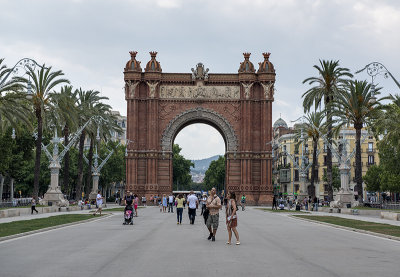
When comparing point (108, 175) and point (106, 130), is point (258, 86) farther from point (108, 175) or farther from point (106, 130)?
point (108, 175)

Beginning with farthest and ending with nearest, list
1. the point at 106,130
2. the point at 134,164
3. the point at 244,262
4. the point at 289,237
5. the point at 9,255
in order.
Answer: the point at 134,164 < the point at 106,130 < the point at 289,237 < the point at 9,255 < the point at 244,262

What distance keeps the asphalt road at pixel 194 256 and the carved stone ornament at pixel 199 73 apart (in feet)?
167

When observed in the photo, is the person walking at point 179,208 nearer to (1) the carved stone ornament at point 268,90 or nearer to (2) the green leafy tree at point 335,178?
Result: (1) the carved stone ornament at point 268,90

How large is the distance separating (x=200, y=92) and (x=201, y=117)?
10.4 feet

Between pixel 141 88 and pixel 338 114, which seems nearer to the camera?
pixel 338 114

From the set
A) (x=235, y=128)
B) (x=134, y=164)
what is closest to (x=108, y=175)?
(x=134, y=164)

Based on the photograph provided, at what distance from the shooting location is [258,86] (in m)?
68.6

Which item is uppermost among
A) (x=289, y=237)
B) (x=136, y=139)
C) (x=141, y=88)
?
(x=141, y=88)

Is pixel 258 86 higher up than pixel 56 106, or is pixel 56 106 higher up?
pixel 258 86

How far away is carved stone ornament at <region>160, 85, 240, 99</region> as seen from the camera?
68.6 meters

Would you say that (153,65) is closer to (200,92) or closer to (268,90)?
(200,92)

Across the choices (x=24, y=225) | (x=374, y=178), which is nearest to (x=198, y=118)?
(x=374, y=178)

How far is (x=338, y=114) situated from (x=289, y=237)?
96.2 feet

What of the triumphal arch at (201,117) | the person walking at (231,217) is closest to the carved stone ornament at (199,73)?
the triumphal arch at (201,117)
